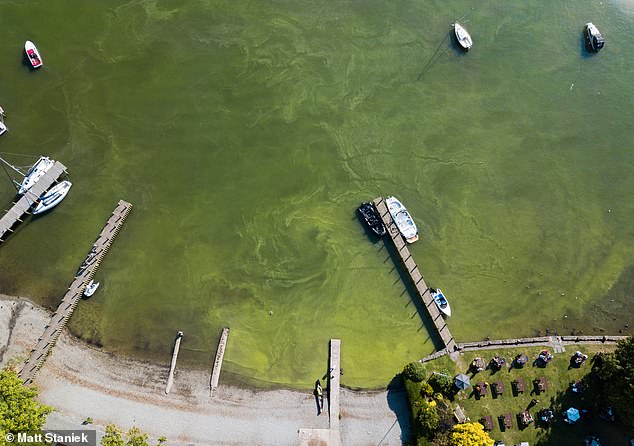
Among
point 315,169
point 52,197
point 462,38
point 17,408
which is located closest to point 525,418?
point 315,169

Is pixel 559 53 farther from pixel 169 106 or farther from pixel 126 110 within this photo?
pixel 126 110

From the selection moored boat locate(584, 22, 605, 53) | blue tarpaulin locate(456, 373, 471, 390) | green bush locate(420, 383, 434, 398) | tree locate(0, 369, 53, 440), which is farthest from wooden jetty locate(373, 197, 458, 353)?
tree locate(0, 369, 53, 440)

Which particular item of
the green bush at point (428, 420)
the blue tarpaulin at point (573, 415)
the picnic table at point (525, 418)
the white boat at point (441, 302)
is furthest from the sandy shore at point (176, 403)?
the blue tarpaulin at point (573, 415)

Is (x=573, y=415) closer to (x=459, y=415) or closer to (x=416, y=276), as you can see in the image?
(x=459, y=415)

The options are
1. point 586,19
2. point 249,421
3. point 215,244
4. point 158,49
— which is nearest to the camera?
point 249,421

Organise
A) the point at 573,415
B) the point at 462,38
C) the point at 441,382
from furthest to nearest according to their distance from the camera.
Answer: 1. the point at 462,38
2. the point at 573,415
3. the point at 441,382

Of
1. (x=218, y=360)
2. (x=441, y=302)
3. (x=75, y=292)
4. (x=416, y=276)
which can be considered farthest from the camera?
(x=416, y=276)

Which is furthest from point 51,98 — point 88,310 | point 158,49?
point 88,310
